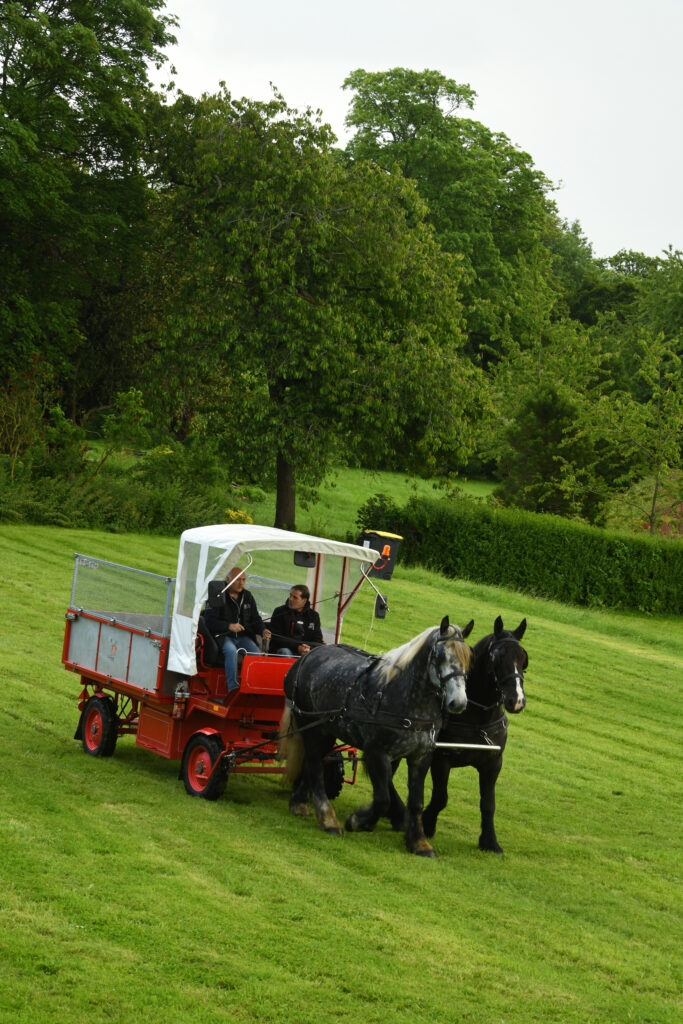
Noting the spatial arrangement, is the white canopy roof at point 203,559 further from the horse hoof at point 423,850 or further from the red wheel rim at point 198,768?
the horse hoof at point 423,850

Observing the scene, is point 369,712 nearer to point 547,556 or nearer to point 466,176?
point 547,556

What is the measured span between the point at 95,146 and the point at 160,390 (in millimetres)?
8147

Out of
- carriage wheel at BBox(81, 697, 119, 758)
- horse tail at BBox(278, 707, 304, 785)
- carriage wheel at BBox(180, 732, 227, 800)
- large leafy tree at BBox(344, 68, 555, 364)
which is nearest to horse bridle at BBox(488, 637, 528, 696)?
horse tail at BBox(278, 707, 304, 785)

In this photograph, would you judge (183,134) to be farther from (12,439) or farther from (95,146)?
(12,439)

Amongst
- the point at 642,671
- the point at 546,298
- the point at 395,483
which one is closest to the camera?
the point at 642,671

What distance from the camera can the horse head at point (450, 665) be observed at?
8.73 m

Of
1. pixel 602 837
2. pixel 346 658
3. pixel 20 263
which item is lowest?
pixel 602 837

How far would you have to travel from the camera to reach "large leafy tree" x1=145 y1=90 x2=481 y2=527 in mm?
30312

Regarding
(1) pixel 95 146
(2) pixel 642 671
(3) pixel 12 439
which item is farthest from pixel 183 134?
(2) pixel 642 671

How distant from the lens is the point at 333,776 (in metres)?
11.1

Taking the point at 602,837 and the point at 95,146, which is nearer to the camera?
the point at 602,837

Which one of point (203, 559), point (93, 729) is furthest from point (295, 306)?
point (203, 559)

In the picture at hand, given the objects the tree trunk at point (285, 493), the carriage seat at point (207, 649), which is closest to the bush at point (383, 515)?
the tree trunk at point (285, 493)

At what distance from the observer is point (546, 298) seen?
2131 inches
